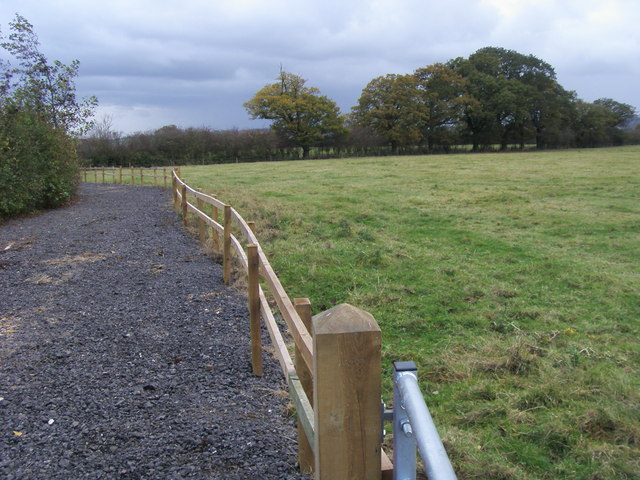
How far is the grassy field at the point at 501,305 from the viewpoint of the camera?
351cm

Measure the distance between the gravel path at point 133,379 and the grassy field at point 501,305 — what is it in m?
1.25

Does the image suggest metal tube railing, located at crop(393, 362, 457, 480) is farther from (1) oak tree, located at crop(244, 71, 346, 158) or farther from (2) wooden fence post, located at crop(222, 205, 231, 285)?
(1) oak tree, located at crop(244, 71, 346, 158)

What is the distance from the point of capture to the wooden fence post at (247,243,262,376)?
450 cm

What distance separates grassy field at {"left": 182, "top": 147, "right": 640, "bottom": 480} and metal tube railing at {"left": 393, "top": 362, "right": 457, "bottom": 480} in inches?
70.8

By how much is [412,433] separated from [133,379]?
3.38 metres

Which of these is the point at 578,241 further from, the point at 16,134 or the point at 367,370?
the point at 16,134

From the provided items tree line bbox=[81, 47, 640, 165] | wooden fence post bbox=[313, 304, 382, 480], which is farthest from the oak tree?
wooden fence post bbox=[313, 304, 382, 480]

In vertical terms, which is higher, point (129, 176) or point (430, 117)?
point (430, 117)

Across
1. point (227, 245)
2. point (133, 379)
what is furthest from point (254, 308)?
point (227, 245)

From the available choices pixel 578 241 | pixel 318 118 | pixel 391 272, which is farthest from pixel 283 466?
pixel 318 118

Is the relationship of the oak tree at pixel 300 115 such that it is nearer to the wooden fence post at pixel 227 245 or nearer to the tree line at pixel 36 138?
the tree line at pixel 36 138

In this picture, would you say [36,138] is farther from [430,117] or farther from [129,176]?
[430,117]

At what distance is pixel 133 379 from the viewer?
436cm

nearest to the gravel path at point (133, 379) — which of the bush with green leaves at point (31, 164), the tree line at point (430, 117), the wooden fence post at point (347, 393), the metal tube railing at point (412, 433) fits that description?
the wooden fence post at point (347, 393)
